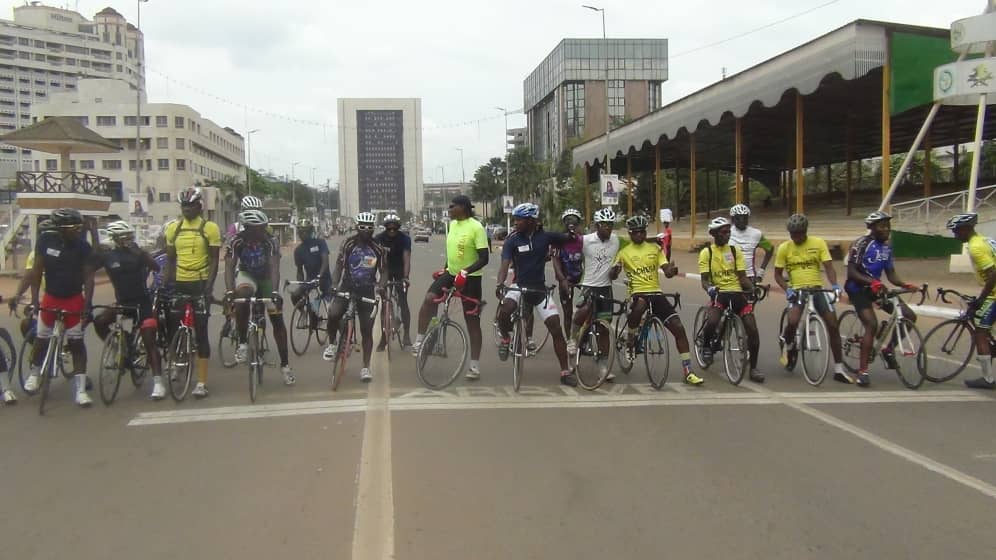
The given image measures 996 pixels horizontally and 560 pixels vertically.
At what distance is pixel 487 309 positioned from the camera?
1484cm

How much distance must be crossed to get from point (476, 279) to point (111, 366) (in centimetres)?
364

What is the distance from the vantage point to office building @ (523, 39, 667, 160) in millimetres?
94250

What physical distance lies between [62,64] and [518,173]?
300ft

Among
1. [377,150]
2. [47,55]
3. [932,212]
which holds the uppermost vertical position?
[47,55]

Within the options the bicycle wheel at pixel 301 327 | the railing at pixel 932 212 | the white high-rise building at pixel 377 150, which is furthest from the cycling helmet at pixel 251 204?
the white high-rise building at pixel 377 150

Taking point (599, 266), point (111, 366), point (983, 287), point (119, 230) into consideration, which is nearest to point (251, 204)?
point (119, 230)

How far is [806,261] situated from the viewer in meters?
8.20

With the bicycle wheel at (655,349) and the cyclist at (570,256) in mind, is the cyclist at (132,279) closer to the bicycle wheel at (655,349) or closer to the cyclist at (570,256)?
the cyclist at (570,256)

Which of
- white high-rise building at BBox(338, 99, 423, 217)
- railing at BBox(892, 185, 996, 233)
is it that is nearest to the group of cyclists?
railing at BBox(892, 185, 996, 233)

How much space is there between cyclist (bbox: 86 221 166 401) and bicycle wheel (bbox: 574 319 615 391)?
399 centimetres

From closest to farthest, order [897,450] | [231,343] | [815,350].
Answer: [897,450]
[815,350]
[231,343]

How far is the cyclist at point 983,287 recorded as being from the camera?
7391mm

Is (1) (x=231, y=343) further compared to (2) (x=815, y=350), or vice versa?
(1) (x=231, y=343)

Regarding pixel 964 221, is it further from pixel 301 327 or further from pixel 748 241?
pixel 301 327
